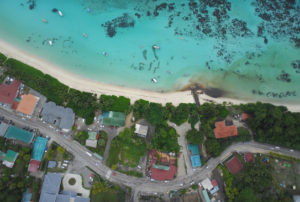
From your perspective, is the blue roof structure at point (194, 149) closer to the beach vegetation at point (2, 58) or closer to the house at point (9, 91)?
the house at point (9, 91)

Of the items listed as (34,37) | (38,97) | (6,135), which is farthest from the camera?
(34,37)

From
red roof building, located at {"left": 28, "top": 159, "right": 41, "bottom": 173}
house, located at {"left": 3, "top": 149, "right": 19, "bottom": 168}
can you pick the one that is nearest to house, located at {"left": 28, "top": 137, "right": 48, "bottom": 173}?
red roof building, located at {"left": 28, "top": 159, "right": 41, "bottom": 173}

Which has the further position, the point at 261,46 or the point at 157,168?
the point at 261,46

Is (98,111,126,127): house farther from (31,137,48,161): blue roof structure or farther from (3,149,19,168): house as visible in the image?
(3,149,19,168): house

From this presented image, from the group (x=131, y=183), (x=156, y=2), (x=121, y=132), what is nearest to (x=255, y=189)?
(x=131, y=183)

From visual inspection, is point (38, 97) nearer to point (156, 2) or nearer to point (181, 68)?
point (181, 68)

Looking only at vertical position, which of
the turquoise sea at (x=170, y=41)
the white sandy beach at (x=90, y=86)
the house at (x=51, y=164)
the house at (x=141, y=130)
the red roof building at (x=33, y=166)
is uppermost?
the turquoise sea at (x=170, y=41)

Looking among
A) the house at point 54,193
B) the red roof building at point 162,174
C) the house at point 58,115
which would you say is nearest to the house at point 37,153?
the house at point 54,193
